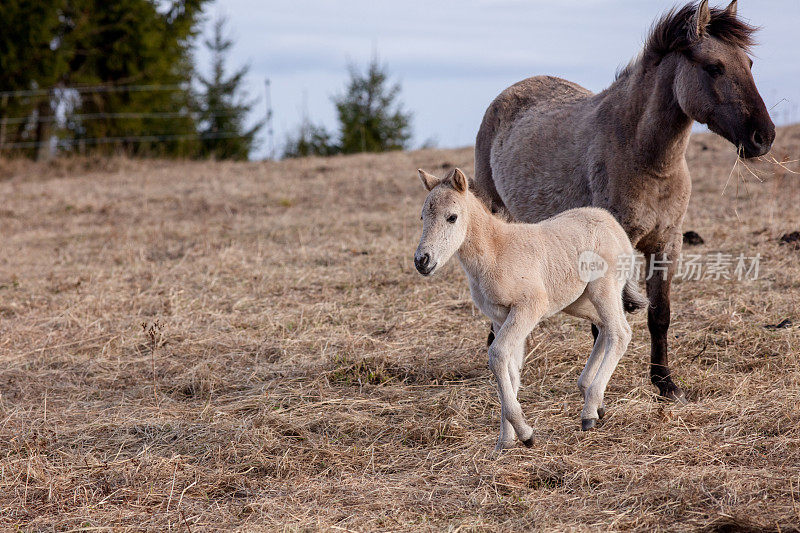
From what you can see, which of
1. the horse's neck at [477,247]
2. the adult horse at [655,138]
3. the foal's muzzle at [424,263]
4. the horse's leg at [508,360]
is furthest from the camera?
the adult horse at [655,138]

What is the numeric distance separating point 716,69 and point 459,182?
1.89m

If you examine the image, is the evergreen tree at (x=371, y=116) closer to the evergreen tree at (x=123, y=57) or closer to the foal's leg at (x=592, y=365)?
the evergreen tree at (x=123, y=57)

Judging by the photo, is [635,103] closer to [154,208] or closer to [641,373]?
[641,373]

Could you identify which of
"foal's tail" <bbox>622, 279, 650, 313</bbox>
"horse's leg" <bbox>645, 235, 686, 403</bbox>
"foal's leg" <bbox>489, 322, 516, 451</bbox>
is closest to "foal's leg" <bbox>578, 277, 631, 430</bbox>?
"foal's tail" <bbox>622, 279, 650, 313</bbox>

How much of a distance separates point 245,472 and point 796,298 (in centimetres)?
530

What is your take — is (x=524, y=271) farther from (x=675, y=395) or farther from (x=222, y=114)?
(x=222, y=114)

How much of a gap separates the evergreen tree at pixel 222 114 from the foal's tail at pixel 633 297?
20.9m

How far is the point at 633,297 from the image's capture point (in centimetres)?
493

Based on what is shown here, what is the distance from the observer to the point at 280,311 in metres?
7.42

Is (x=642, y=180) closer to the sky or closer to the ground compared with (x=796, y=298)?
closer to the sky

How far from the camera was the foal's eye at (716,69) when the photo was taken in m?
4.73

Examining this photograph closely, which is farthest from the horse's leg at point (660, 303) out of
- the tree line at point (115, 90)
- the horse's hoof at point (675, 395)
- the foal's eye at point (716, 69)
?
the tree line at point (115, 90)

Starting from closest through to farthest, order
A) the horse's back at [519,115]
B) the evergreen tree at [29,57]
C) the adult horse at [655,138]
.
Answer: the adult horse at [655,138], the horse's back at [519,115], the evergreen tree at [29,57]

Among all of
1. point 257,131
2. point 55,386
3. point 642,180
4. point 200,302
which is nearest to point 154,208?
point 200,302
